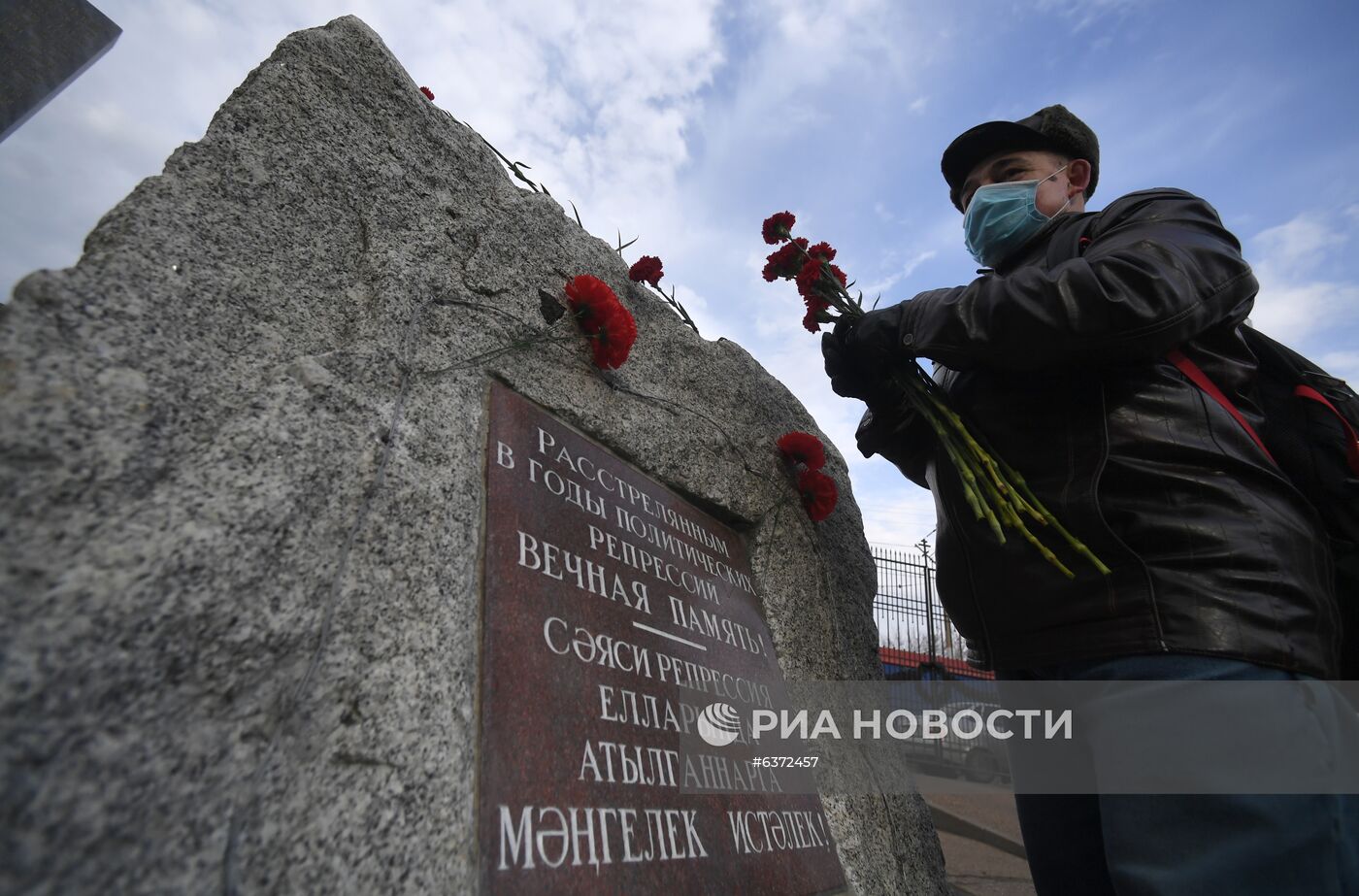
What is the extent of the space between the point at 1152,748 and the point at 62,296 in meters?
1.86

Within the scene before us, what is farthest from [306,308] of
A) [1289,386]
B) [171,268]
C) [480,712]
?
[1289,386]

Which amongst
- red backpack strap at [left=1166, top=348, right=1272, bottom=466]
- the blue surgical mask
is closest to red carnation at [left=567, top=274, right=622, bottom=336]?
the blue surgical mask

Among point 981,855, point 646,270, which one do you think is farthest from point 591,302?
point 981,855

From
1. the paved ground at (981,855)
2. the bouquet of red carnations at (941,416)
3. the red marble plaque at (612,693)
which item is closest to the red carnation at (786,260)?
the bouquet of red carnations at (941,416)

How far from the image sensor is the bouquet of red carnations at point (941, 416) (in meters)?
1.55

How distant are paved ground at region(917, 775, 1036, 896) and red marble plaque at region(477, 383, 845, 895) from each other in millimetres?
2367

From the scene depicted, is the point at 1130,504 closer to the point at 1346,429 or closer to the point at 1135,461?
the point at 1135,461

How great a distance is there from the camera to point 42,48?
2.76 meters

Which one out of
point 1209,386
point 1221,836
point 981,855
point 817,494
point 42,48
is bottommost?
point 981,855

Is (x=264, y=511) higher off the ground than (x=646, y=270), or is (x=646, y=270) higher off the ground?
(x=646, y=270)

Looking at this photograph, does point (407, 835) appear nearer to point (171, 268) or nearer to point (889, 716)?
point (171, 268)

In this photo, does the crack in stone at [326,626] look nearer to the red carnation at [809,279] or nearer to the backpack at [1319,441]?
the red carnation at [809,279]

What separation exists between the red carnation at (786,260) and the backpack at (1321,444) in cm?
119

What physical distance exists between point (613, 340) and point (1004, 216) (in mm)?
1233
